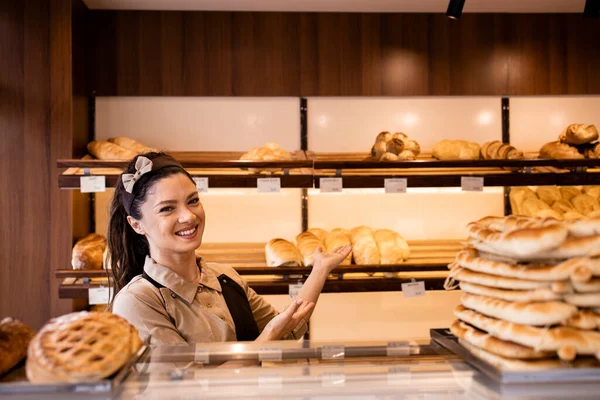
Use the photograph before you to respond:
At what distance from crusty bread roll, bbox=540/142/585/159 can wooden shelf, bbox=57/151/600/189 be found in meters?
0.08

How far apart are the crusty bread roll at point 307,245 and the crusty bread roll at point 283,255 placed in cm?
4

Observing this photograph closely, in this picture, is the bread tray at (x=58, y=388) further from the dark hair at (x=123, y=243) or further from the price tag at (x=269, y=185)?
the price tag at (x=269, y=185)

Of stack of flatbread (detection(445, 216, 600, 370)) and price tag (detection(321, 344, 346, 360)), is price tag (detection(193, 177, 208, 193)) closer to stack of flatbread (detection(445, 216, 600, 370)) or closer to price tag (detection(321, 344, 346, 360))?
price tag (detection(321, 344, 346, 360))

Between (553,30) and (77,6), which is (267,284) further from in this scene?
(553,30)

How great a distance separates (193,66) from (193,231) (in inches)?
88.0

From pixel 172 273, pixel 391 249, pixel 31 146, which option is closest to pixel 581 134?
pixel 391 249

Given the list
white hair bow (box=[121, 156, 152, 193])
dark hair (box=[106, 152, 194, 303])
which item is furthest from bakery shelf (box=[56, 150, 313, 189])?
white hair bow (box=[121, 156, 152, 193])

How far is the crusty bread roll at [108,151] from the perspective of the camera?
357 cm

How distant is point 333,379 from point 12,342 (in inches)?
24.7

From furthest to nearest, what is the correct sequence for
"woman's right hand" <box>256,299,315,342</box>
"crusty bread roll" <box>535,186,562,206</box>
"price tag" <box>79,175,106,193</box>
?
1. "crusty bread roll" <box>535,186,562,206</box>
2. "price tag" <box>79,175,106,193</box>
3. "woman's right hand" <box>256,299,315,342</box>

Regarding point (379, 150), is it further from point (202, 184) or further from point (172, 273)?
point (172, 273)

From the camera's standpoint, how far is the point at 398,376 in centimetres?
120

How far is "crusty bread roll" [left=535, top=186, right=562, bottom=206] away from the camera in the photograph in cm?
396

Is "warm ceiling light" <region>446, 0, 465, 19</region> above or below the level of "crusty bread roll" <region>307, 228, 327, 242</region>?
above
